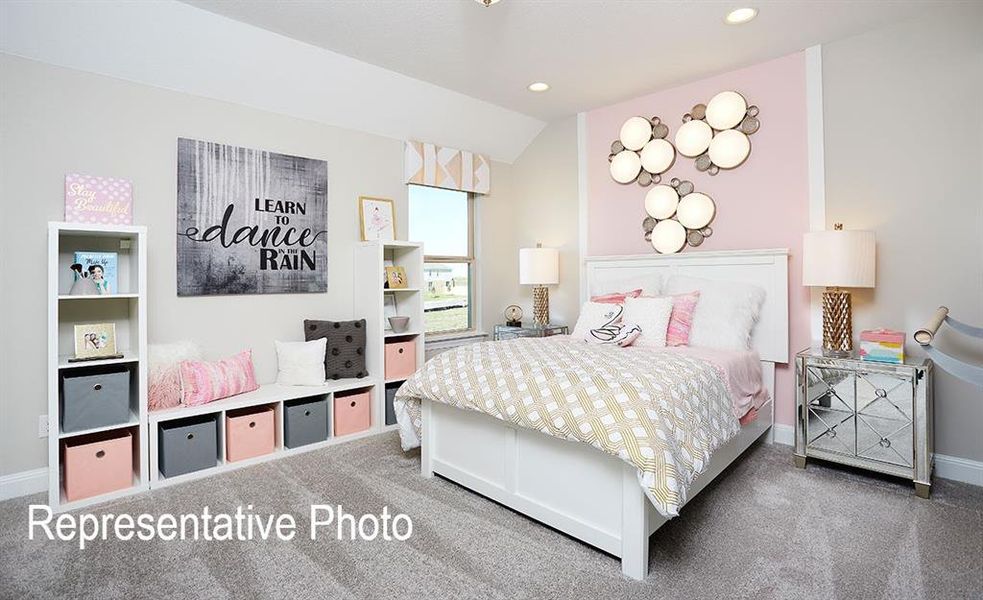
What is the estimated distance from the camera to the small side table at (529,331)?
424 cm

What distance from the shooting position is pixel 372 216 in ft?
12.7

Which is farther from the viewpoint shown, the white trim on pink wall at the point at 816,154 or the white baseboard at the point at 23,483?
the white trim on pink wall at the point at 816,154

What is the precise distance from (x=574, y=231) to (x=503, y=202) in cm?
81

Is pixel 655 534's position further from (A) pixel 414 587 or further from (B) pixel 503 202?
(B) pixel 503 202

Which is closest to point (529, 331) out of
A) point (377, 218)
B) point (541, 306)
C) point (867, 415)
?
point (541, 306)

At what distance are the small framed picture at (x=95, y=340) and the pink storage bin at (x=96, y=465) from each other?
1.42 ft

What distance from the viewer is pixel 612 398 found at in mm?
1911

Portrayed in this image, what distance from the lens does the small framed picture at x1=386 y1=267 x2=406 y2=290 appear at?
3.79 metres

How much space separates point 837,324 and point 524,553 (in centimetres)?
220

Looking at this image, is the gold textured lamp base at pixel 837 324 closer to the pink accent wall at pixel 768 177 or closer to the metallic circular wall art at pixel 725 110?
the pink accent wall at pixel 768 177

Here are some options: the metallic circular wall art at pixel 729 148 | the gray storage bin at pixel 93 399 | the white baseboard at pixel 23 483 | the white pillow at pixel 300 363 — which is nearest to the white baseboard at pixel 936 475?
the white baseboard at pixel 23 483

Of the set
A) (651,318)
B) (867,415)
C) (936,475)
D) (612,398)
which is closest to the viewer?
(612,398)

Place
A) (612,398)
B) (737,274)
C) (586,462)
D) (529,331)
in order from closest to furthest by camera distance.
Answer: (612,398), (586,462), (737,274), (529,331)

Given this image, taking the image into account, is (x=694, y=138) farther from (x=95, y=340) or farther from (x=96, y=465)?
(x=96, y=465)
